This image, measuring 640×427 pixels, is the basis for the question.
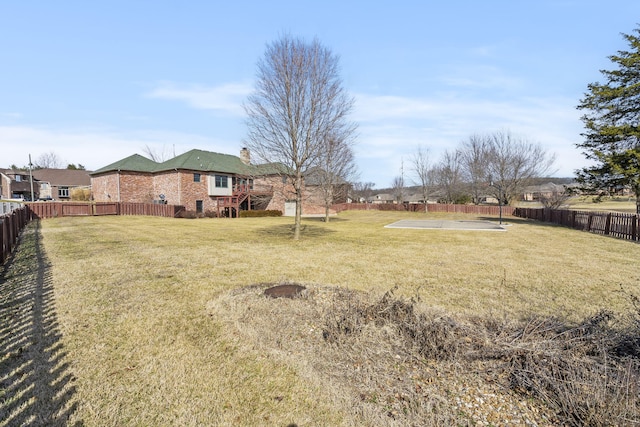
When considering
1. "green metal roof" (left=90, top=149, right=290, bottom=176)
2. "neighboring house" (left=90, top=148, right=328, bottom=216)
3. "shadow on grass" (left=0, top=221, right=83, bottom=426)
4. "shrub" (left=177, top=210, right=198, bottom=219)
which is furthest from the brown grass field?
"green metal roof" (left=90, top=149, right=290, bottom=176)

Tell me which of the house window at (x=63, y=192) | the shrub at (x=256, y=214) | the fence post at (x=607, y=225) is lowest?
the shrub at (x=256, y=214)

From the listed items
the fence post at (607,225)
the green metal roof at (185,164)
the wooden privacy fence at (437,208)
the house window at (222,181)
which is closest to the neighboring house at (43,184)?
the green metal roof at (185,164)

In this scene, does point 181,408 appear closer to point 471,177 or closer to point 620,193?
point 620,193

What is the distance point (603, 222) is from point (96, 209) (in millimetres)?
41828

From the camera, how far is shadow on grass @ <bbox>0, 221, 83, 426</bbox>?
2.89 metres

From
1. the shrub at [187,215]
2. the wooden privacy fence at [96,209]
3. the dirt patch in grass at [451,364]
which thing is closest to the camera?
the dirt patch in grass at [451,364]

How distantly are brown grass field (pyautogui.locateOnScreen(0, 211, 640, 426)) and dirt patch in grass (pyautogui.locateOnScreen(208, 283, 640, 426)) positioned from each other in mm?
27

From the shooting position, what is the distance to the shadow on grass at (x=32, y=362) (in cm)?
289

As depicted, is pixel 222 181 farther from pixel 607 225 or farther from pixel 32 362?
pixel 607 225

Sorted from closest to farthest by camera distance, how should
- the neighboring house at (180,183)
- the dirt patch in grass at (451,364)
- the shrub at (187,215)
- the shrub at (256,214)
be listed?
the dirt patch in grass at (451,364) < the shrub at (187,215) < the neighboring house at (180,183) < the shrub at (256,214)

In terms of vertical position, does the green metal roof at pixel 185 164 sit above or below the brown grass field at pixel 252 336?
above

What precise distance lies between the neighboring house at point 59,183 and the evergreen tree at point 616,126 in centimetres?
6935

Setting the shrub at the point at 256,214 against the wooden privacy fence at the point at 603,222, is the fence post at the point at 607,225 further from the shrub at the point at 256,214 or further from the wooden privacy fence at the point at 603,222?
the shrub at the point at 256,214

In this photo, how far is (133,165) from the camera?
35719mm
